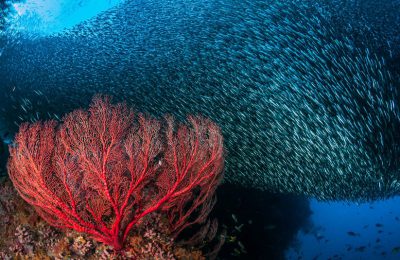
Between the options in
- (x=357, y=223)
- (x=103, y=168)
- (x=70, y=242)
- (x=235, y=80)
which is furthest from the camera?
(x=357, y=223)

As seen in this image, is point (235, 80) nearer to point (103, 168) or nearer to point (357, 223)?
point (103, 168)

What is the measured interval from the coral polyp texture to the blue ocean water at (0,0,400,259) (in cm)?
580

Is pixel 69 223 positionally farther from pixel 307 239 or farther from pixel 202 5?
pixel 307 239

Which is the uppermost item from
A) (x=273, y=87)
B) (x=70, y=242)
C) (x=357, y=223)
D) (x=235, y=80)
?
(x=273, y=87)

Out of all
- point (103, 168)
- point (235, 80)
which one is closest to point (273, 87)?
point (235, 80)

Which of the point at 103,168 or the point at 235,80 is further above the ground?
the point at 235,80

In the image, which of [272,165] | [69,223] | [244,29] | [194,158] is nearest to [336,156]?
[272,165]

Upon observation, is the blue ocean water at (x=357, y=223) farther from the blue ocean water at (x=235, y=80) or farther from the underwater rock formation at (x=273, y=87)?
the underwater rock formation at (x=273, y=87)

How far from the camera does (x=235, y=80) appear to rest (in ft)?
35.3

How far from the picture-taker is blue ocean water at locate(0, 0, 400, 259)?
8938 millimetres

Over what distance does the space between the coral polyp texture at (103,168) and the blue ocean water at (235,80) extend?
19.0ft

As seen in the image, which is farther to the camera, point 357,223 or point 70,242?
point 357,223

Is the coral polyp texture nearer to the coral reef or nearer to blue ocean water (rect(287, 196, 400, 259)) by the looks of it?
the coral reef

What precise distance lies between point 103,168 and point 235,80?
805cm
